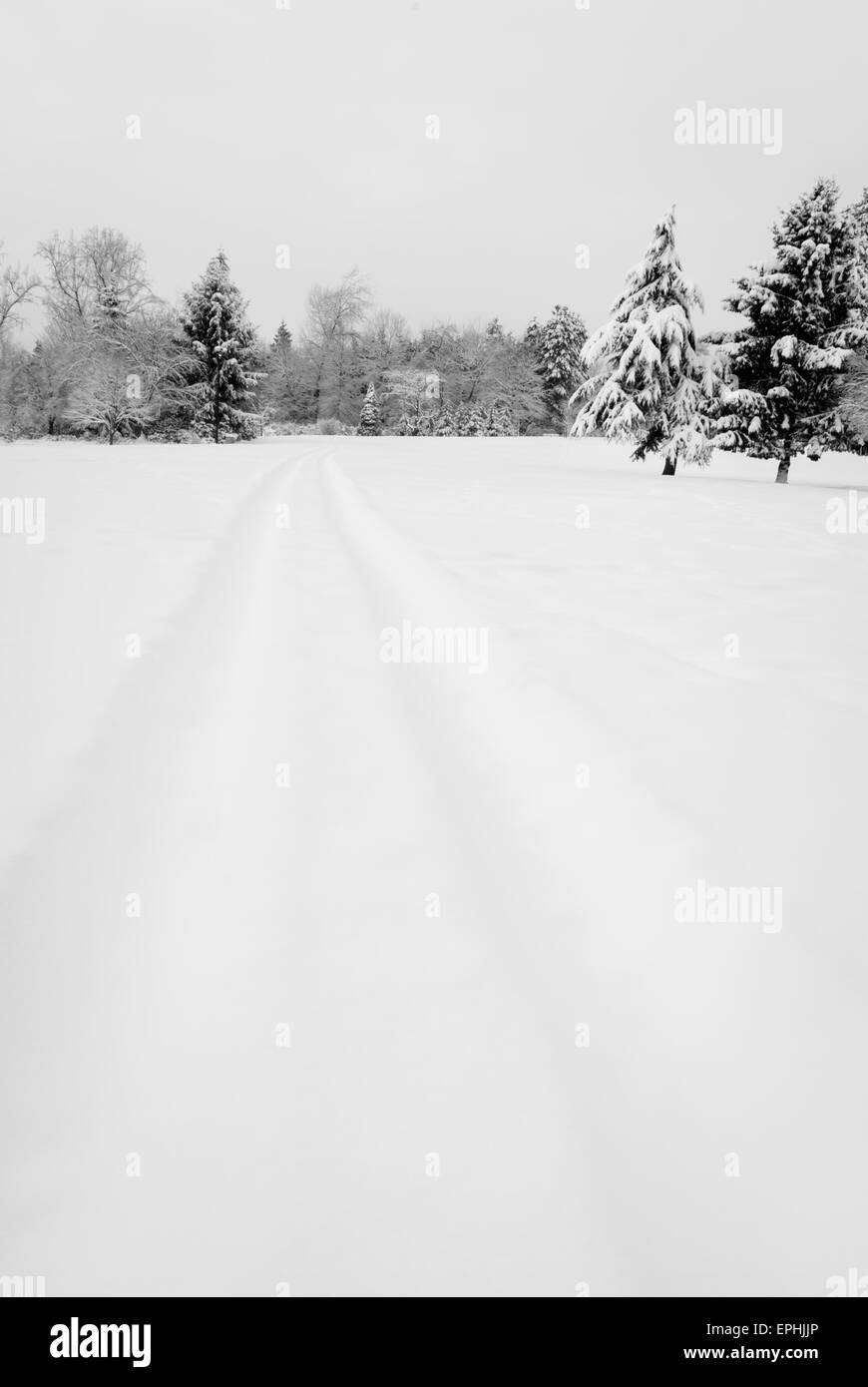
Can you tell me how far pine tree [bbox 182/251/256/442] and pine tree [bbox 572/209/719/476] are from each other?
23.2m

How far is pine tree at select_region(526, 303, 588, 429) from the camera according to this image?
5491cm

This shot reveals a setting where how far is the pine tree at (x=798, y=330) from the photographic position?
19656 mm

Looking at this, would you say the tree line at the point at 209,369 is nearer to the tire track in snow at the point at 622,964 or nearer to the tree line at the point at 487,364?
the tree line at the point at 487,364

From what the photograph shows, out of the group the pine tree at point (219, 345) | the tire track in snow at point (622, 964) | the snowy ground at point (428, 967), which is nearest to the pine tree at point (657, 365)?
the snowy ground at point (428, 967)

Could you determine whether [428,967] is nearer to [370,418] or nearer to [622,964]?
[622,964]

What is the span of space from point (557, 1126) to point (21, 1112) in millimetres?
1050

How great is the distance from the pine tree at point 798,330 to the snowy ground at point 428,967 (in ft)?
64.7

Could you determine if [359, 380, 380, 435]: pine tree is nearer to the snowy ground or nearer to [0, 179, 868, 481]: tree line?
[0, 179, 868, 481]: tree line

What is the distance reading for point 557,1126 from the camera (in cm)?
131

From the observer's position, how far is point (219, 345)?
3519 centimetres

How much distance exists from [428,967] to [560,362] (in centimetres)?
6124

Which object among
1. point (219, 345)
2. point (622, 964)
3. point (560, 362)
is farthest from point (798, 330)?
point (560, 362)

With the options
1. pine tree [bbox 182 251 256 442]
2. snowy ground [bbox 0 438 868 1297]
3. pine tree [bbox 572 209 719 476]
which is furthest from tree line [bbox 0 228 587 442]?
snowy ground [bbox 0 438 868 1297]
